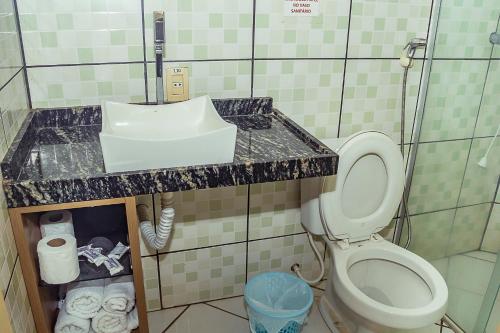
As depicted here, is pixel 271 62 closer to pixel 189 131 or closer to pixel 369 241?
pixel 189 131

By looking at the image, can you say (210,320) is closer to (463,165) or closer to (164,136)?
(164,136)

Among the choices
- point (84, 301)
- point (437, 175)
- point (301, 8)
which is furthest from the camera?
point (437, 175)

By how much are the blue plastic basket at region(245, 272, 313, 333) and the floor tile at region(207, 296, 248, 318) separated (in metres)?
0.19

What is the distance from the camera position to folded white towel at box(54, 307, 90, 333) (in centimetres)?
138

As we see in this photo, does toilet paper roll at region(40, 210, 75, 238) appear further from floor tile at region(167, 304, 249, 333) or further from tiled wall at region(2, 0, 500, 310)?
floor tile at region(167, 304, 249, 333)

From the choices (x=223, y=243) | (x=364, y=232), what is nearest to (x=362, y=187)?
(x=364, y=232)

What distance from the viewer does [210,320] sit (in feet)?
6.02

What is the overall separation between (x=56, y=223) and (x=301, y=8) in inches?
42.7

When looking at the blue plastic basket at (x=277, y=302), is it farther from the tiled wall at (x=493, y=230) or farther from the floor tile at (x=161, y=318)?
Result: the tiled wall at (x=493, y=230)

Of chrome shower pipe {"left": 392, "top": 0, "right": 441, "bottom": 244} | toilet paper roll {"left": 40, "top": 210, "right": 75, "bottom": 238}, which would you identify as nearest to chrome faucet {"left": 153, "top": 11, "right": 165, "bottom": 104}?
toilet paper roll {"left": 40, "top": 210, "right": 75, "bottom": 238}

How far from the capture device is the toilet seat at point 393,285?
1.39 meters

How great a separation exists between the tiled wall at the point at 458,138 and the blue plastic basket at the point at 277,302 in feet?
2.31

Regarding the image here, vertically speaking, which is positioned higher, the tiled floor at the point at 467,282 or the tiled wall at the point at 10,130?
the tiled wall at the point at 10,130

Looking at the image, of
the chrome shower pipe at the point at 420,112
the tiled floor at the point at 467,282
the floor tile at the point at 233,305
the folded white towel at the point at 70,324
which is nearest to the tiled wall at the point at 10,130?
the folded white towel at the point at 70,324
